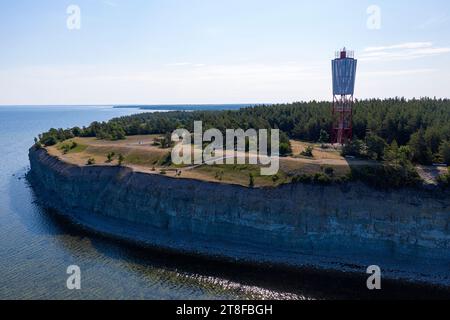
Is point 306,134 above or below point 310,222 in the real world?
above

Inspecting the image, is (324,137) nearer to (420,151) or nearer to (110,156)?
(420,151)

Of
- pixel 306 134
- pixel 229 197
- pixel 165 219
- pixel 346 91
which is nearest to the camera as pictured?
pixel 229 197

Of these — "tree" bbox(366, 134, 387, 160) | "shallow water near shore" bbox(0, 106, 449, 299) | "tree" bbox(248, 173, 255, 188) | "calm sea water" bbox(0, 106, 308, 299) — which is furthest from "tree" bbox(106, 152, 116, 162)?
"tree" bbox(366, 134, 387, 160)

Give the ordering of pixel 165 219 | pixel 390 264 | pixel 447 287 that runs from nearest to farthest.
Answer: pixel 447 287 → pixel 390 264 → pixel 165 219

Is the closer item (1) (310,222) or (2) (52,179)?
(1) (310,222)

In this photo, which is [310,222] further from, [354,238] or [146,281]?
[146,281]

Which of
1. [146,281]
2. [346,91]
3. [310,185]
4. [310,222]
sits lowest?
[146,281]

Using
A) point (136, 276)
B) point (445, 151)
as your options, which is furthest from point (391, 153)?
point (136, 276)

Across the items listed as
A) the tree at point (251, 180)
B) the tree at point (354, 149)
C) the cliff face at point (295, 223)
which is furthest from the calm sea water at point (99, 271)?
the tree at point (354, 149)
